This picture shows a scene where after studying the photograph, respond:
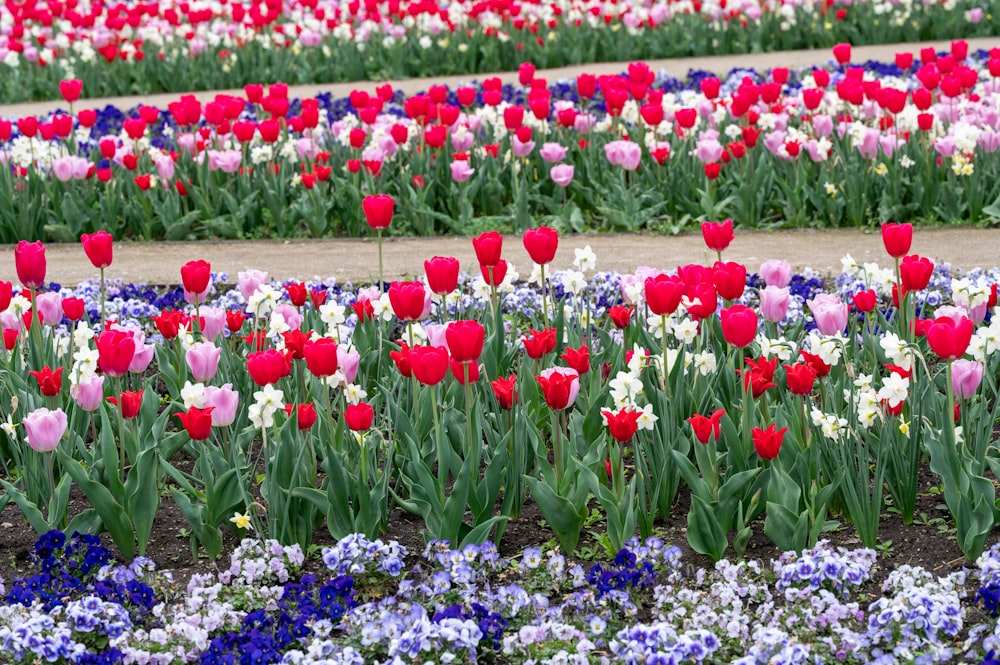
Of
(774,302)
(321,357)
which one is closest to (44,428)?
(321,357)

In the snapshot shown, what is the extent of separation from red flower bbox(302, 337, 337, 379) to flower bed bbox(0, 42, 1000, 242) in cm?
299

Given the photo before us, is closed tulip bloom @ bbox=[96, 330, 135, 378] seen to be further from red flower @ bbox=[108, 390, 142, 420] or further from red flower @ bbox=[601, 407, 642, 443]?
red flower @ bbox=[601, 407, 642, 443]

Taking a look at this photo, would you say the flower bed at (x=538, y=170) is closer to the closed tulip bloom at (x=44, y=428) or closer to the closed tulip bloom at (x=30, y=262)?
the closed tulip bloom at (x=30, y=262)

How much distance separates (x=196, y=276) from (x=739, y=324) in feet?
5.25

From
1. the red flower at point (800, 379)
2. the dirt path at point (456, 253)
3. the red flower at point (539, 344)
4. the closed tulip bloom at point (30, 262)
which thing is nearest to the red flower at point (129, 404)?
the closed tulip bloom at point (30, 262)

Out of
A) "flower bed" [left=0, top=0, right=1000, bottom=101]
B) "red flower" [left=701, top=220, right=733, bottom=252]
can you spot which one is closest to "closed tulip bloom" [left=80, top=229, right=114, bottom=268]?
"red flower" [left=701, top=220, right=733, bottom=252]

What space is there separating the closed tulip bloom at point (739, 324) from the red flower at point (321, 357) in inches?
37.8

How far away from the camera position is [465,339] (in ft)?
9.93

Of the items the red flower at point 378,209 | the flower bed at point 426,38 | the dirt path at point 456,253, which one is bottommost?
the dirt path at point 456,253

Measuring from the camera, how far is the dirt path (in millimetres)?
5715

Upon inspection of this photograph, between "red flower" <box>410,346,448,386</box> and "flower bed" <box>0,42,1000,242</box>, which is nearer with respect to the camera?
"red flower" <box>410,346,448,386</box>

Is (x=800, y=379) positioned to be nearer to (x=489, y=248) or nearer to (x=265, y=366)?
(x=489, y=248)

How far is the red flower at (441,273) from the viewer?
3455 mm

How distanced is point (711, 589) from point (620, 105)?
4188 mm
